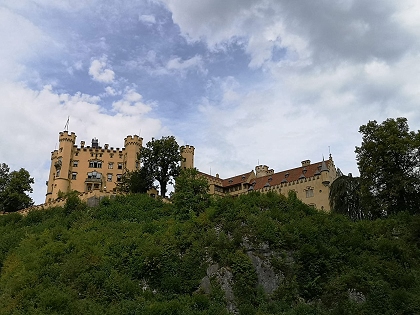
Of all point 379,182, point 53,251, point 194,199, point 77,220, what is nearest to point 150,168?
point 77,220

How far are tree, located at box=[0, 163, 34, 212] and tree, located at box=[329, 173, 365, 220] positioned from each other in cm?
4024

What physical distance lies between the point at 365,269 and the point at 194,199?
16.1m

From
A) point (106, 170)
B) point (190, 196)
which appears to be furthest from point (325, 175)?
point (106, 170)

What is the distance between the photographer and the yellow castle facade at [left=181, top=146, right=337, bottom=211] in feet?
205

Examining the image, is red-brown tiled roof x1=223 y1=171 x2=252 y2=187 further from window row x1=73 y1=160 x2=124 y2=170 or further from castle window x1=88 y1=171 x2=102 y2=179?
castle window x1=88 y1=171 x2=102 y2=179

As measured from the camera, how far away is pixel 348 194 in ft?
170

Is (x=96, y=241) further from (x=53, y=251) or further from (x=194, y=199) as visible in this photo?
(x=194, y=199)

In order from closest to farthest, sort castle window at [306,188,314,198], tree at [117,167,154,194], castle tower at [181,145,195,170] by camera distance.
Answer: tree at [117,167,154,194], castle window at [306,188,314,198], castle tower at [181,145,195,170]

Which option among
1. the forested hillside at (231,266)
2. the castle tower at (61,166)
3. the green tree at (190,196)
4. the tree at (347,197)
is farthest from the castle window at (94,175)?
the tree at (347,197)

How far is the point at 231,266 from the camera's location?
32.2 metres

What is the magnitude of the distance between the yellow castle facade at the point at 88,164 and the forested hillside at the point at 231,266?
29.5 m

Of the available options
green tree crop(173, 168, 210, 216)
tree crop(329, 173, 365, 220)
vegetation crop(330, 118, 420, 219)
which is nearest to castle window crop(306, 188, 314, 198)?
tree crop(329, 173, 365, 220)

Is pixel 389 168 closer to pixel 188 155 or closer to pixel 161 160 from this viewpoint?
pixel 161 160

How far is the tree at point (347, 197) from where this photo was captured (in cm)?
5006
